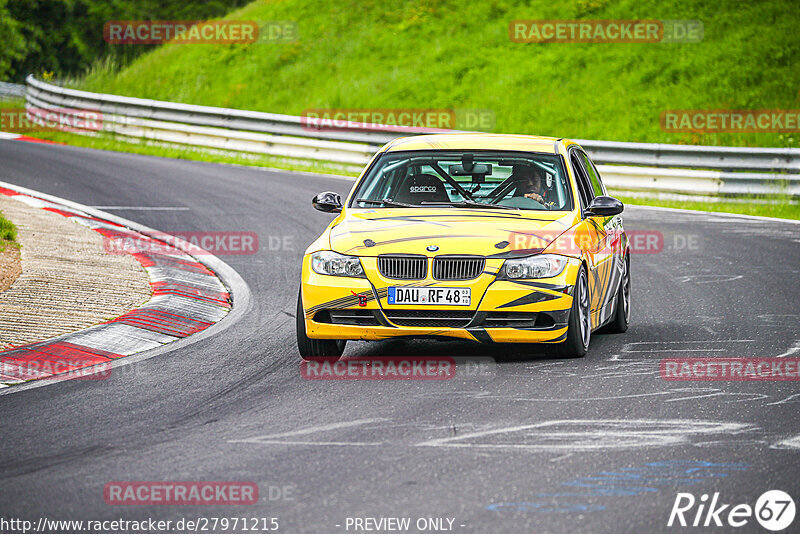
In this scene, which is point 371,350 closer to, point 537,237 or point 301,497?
point 537,237

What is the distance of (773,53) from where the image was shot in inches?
1142

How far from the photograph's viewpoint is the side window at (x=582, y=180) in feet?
32.1

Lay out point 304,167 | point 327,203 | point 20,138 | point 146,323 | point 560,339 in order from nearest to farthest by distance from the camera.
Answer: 1. point 560,339
2. point 327,203
3. point 146,323
4. point 304,167
5. point 20,138

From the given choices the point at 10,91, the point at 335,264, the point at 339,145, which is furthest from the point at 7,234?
the point at 10,91

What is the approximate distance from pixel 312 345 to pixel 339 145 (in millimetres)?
16738

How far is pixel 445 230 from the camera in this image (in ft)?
28.1

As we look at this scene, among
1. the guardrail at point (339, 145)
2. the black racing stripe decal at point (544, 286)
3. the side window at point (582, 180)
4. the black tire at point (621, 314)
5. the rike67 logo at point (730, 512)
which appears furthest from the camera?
the guardrail at point (339, 145)

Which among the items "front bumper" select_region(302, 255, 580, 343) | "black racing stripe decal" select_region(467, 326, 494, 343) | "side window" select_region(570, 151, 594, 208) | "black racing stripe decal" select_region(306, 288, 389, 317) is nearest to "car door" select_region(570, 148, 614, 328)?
"side window" select_region(570, 151, 594, 208)

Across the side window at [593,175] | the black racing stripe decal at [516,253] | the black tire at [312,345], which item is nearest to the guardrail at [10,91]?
the side window at [593,175]

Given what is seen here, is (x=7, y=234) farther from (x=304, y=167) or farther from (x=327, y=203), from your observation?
(x=304, y=167)

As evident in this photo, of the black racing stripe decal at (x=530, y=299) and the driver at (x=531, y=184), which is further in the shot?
the driver at (x=531, y=184)

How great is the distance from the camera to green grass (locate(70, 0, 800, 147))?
28.2m

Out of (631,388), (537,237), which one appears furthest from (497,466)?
(537,237)

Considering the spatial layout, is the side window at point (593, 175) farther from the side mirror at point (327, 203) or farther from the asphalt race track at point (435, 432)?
the side mirror at point (327, 203)
